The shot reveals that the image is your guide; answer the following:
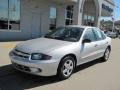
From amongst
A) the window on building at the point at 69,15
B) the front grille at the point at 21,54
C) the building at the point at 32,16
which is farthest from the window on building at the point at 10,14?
the front grille at the point at 21,54

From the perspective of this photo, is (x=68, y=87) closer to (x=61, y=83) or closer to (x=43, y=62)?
(x=61, y=83)

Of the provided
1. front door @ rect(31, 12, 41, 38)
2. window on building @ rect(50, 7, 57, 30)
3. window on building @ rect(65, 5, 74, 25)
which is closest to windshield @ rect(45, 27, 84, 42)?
front door @ rect(31, 12, 41, 38)

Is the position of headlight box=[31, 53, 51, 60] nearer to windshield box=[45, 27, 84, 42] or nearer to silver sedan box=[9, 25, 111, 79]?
silver sedan box=[9, 25, 111, 79]

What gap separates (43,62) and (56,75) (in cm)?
82

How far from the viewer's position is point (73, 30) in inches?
299

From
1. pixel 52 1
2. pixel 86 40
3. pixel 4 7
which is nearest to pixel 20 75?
pixel 86 40

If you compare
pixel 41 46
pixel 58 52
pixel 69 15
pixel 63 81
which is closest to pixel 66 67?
pixel 63 81

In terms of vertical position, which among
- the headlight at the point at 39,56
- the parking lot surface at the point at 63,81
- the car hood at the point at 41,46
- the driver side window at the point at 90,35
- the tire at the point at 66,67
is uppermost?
the driver side window at the point at 90,35

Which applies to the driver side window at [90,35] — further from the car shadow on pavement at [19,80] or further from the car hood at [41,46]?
the car shadow on pavement at [19,80]

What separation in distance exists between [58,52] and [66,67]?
660 mm

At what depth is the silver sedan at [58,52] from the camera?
5.70 metres

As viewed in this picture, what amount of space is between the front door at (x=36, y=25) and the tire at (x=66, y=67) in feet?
39.5

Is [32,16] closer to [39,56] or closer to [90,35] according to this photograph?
[90,35]

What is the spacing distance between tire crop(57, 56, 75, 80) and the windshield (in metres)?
0.83
